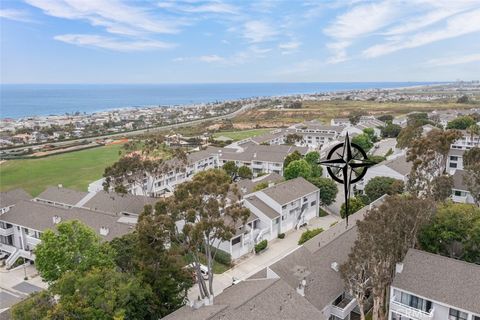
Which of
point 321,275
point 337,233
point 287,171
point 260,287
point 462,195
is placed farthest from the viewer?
point 287,171

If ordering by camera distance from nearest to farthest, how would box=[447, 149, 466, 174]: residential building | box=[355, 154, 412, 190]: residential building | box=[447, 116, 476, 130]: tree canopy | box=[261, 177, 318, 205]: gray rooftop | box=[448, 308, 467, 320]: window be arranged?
box=[448, 308, 467, 320]: window, box=[261, 177, 318, 205]: gray rooftop, box=[355, 154, 412, 190]: residential building, box=[447, 149, 466, 174]: residential building, box=[447, 116, 476, 130]: tree canopy

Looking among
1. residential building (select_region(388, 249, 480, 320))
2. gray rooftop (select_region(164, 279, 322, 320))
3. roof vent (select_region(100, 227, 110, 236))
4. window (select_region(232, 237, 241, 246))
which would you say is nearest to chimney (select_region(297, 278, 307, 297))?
gray rooftop (select_region(164, 279, 322, 320))

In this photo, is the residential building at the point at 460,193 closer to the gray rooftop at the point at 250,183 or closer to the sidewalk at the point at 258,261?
the sidewalk at the point at 258,261

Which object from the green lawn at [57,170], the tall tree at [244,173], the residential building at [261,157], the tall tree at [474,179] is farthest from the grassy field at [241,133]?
the tall tree at [474,179]

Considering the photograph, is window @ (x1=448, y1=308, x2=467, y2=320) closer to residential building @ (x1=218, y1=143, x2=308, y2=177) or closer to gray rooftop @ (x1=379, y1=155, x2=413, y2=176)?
gray rooftop @ (x1=379, y1=155, x2=413, y2=176)

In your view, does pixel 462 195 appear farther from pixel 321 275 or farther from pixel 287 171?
pixel 321 275

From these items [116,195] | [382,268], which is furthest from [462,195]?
[116,195]
